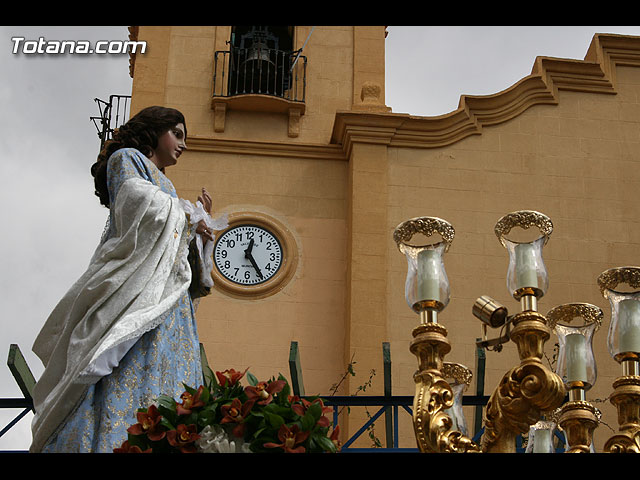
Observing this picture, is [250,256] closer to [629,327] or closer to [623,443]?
[629,327]

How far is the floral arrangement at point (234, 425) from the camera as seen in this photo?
445cm

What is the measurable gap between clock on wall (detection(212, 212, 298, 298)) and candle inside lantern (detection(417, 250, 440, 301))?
841cm

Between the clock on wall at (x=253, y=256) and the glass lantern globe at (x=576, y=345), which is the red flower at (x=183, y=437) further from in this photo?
the clock on wall at (x=253, y=256)

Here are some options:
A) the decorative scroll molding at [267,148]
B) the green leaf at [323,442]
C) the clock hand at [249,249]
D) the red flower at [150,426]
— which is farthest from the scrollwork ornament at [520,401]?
the decorative scroll molding at [267,148]

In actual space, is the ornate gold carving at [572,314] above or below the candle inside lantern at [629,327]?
above

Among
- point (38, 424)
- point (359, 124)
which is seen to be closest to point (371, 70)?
point (359, 124)

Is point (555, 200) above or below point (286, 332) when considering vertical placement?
above

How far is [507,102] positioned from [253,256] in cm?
354

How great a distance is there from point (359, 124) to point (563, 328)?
8628 millimetres

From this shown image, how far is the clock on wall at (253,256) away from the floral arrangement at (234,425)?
888 centimetres

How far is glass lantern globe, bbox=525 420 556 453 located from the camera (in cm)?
613

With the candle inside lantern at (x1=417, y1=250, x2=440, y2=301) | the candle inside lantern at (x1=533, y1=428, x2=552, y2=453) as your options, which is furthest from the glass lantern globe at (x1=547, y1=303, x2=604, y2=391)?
the candle inside lantern at (x1=417, y1=250, x2=440, y2=301)
